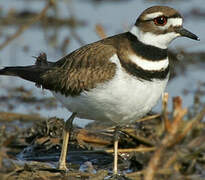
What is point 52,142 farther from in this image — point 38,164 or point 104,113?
point 104,113

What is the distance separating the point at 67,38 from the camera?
10.4m

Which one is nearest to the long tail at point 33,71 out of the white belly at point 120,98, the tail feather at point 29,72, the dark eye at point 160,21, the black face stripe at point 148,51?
the tail feather at point 29,72

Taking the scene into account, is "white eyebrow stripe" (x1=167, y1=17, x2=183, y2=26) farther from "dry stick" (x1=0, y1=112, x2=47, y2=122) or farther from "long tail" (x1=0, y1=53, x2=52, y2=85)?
"dry stick" (x1=0, y1=112, x2=47, y2=122)

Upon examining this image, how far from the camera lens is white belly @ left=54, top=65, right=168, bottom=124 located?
A: 5254 mm

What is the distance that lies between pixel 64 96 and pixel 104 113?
51 centimetres

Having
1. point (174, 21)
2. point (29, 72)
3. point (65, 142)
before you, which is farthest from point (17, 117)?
point (174, 21)

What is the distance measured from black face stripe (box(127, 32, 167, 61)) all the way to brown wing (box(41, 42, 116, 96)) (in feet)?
0.63

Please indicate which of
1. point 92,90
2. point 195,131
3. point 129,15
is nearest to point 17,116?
point 92,90

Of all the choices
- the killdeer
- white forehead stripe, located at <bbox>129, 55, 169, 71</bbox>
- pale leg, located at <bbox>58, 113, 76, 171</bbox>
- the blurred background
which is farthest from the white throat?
the blurred background

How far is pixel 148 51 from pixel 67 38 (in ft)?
16.7

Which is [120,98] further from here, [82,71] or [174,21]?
[174,21]

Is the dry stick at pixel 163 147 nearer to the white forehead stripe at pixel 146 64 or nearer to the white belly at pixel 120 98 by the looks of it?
the white belly at pixel 120 98

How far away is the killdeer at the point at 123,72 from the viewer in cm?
529

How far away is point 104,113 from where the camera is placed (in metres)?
5.44
